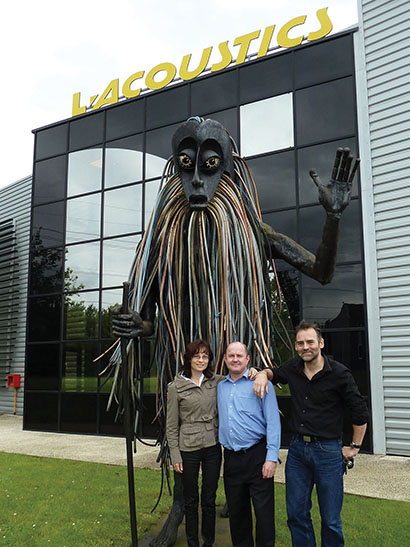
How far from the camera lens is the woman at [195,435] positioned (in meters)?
2.50

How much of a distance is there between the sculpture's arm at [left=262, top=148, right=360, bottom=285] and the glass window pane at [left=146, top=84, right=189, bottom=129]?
6.28 meters

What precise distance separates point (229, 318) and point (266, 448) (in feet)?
2.41

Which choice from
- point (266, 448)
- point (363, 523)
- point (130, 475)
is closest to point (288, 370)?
point (266, 448)

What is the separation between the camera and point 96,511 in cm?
396

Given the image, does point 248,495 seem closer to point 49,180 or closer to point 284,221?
point 284,221

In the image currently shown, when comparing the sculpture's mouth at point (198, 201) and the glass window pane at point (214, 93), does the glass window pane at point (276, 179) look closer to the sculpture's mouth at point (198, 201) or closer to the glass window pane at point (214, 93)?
the glass window pane at point (214, 93)

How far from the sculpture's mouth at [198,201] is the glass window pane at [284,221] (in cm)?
492

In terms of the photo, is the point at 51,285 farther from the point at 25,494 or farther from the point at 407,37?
the point at 407,37

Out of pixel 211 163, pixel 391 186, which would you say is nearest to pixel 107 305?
pixel 391 186

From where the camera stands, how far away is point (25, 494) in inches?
179

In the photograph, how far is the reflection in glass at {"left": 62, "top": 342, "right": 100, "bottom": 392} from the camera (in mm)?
8938

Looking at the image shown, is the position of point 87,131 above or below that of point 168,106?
below

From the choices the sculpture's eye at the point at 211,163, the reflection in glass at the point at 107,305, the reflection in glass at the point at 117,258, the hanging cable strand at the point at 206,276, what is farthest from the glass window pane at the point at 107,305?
the sculpture's eye at the point at 211,163

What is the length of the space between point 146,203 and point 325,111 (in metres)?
3.41
